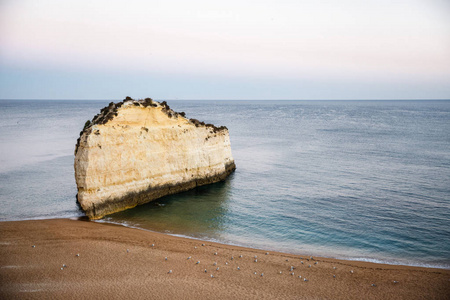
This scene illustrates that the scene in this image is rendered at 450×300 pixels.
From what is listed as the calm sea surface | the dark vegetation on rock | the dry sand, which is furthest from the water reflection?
the dark vegetation on rock

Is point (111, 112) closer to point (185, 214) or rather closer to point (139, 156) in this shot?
point (139, 156)

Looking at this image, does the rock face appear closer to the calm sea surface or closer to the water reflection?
the water reflection

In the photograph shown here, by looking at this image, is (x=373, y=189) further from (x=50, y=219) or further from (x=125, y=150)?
(x=50, y=219)

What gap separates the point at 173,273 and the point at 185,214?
9.14 metres

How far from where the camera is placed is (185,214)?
2494 centimetres

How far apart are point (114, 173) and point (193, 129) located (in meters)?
9.39

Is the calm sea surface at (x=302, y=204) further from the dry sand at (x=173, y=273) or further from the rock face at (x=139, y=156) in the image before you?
the dry sand at (x=173, y=273)

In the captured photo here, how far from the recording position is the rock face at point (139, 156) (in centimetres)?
2223

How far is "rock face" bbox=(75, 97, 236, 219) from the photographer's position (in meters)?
22.2

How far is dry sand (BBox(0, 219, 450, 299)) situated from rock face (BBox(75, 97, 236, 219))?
159 inches

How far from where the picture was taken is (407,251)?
18859mm

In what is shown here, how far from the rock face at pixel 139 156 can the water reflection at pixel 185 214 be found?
3.08ft

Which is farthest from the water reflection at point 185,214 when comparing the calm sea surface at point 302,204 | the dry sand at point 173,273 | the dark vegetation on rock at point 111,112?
the dark vegetation on rock at point 111,112

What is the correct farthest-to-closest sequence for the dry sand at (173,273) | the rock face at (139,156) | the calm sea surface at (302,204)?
the rock face at (139,156), the calm sea surface at (302,204), the dry sand at (173,273)
